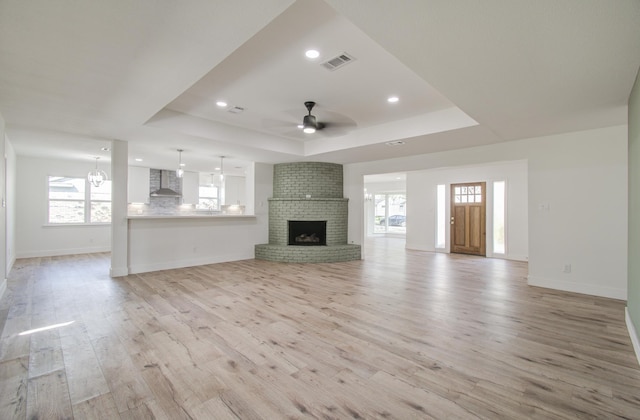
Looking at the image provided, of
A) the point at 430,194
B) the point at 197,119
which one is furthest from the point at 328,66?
the point at 430,194

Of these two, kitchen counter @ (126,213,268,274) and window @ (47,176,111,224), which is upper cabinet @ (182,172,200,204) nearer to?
window @ (47,176,111,224)

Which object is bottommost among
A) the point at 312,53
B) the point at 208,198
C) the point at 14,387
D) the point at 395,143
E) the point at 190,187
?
the point at 14,387

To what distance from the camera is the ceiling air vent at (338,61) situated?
9.02ft

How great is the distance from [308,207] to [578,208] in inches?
198

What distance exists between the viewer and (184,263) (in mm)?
6117

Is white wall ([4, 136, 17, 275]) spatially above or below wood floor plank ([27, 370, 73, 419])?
above

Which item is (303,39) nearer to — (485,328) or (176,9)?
(176,9)

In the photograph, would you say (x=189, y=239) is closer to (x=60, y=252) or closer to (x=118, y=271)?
(x=118, y=271)

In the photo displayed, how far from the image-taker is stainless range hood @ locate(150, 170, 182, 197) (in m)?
9.37

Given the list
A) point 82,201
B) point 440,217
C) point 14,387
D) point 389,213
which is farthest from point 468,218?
point 82,201

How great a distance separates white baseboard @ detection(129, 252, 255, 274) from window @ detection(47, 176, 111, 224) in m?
3.87

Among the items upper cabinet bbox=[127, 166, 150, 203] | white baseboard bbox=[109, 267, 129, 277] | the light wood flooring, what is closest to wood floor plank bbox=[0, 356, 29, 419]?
the light wood flooring

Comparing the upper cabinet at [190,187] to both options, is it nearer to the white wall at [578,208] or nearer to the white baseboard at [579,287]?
the white wall at [578,208]

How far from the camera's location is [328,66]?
2932 mm
